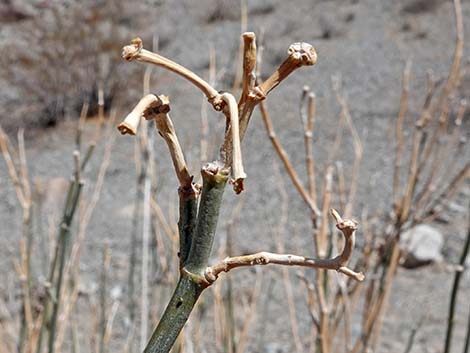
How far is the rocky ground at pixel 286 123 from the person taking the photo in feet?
7.39

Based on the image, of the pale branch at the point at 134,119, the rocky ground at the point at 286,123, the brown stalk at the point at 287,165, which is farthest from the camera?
the rocky ground at the point at 286,123

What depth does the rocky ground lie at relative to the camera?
2.25 m

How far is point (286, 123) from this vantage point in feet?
11.1

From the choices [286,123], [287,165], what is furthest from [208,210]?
[286,123]

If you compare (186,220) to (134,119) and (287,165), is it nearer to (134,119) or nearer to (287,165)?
(134,119)

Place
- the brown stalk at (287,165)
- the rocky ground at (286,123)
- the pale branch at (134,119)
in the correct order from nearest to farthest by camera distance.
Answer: the pale branch at (134,119) → the brown stalk at (287,165) → the rocky ground at (286,123)

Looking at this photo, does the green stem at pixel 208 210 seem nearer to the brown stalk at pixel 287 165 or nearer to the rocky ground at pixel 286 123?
the brown stalk at pixel 287 165

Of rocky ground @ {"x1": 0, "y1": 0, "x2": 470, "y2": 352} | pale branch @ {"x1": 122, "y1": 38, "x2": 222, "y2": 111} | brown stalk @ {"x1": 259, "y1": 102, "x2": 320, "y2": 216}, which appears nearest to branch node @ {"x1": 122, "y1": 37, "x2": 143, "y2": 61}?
pale branch @ {"x1": 122, "y1": 38, "x2": 222, "y2": 111}

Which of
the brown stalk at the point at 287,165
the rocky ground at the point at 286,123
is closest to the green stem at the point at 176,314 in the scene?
the brown stalk at the point at 287,165

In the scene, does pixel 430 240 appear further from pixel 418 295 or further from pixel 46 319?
pixel 46 319

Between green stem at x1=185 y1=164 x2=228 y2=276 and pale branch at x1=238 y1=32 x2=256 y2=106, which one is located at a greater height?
pale branch at x1=238 y1=32 x2=256 y2=106

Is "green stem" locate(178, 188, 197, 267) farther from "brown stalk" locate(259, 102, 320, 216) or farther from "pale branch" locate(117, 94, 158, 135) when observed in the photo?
"brown stalk" locate(259, 102, 320, 216)

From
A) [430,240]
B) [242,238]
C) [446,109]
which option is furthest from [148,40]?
[446,109]

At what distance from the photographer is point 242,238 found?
2.69 meters
